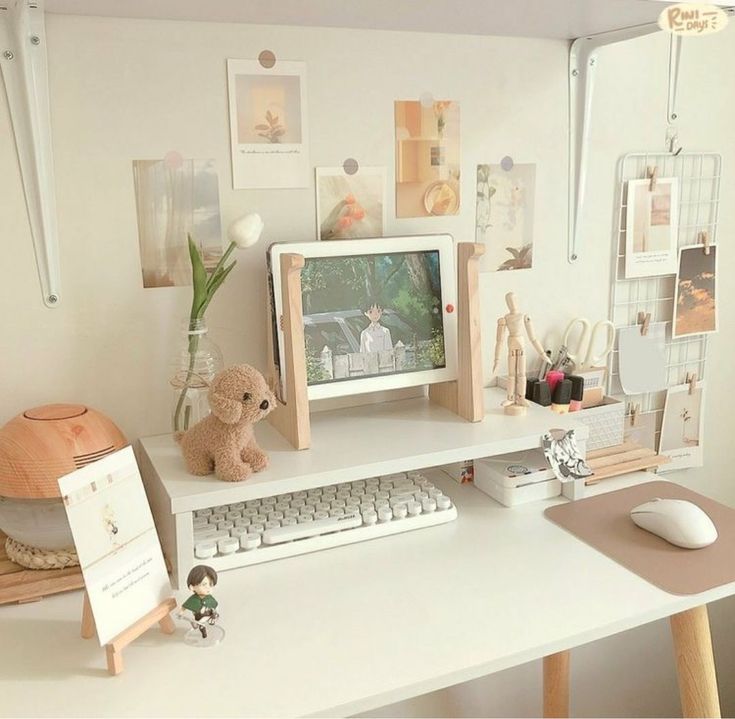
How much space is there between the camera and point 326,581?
1024mm

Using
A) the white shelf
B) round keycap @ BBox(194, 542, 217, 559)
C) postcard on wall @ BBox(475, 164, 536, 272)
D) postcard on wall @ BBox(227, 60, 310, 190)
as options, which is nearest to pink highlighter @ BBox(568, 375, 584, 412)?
the white shelf

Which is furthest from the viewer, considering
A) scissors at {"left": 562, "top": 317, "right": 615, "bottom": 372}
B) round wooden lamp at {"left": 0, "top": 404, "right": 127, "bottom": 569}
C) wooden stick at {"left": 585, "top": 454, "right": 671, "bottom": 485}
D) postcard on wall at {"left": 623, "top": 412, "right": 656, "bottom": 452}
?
postcard on wall at {"left": 623, "top": 412, "right": 656, "bottom": 452}

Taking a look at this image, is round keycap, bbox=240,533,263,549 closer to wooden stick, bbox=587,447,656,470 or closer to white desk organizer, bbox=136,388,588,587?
white desk organizer, bbox=136,388,588,587

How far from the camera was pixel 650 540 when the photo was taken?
1107 mm

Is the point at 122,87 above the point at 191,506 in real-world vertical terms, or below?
above

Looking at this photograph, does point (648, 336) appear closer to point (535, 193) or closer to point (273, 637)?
point (535, 193)

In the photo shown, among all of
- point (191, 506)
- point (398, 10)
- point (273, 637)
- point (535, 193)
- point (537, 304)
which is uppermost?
point (398, 10)

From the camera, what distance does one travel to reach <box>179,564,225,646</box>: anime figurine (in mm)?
897

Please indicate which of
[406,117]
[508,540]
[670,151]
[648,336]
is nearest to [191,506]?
[508,540]

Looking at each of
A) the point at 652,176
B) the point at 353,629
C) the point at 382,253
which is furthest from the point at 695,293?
the point at 353,629

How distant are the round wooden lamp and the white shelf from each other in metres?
0.11

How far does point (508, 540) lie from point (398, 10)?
0.74 metres

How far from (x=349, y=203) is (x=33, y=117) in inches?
18.3

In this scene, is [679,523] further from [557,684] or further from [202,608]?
[202,608]
